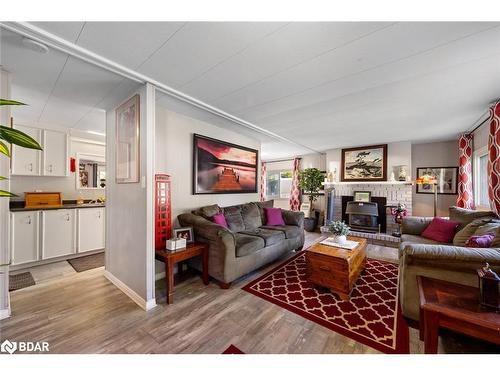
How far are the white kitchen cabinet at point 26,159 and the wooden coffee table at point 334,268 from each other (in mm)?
4561

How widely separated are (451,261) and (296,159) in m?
5.31

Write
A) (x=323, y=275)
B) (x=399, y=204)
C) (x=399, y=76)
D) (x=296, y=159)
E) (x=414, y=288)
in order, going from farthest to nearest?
(x=296, y=159) → (x=399, y=204) → (x=323, y=275) → (x=399, y=76) → (x=414, y=288)

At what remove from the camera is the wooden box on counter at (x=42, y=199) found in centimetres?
323

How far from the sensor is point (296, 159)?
6.70 meters

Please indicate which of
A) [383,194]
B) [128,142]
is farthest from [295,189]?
[128,142]

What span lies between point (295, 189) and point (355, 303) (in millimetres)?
4628

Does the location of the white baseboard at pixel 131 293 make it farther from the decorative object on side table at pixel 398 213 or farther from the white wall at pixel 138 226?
the decorative object on side table at pixel 398 213

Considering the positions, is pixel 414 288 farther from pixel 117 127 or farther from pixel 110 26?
pixel 117 127

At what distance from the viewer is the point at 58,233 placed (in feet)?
10.7

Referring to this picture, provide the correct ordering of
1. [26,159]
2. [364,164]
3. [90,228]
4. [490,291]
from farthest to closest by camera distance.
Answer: [364,164] → [90,228] → [26,159] → [490,291]

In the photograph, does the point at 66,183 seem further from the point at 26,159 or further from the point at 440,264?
the point at 440,264

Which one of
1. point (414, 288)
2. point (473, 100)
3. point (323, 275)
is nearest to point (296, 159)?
point (473, 100)

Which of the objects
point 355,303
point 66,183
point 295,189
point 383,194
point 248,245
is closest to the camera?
point 355,303

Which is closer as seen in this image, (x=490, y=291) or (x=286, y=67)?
(x=490, y=291)
